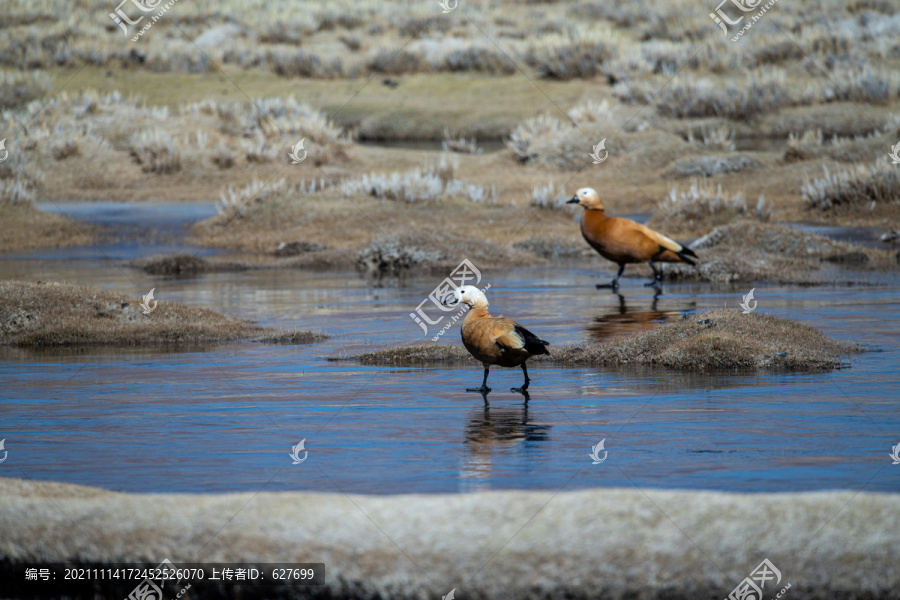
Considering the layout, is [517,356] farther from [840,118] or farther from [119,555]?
[840,118]

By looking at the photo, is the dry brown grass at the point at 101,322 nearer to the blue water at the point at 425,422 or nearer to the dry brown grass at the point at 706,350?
the blue water at the point at 425,422

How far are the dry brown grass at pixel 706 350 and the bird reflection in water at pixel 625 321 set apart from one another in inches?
34.1

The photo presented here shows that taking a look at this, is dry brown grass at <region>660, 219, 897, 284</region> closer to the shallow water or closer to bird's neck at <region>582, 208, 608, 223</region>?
bird's neck at <region>582, 208, 608, 223</region>

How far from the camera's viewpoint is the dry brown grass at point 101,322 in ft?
44.3

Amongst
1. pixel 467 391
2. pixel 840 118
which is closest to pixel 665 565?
pixel 467 391

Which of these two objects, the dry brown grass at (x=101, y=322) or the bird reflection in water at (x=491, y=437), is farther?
the dry brown grass at (x=101, y=322)

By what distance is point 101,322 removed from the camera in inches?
547

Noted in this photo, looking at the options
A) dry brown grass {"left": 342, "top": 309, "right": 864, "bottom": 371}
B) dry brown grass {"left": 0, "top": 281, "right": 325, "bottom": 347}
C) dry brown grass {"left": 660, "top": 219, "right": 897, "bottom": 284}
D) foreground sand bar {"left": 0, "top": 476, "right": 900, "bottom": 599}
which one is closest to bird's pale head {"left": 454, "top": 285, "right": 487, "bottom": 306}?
dry brown grass {"left": 342, "top": 309, "right": 864, "bottom": 371}

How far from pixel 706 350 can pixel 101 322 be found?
6728mm

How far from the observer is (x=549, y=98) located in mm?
40562

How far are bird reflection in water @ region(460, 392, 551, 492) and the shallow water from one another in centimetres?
2

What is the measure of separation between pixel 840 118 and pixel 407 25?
89.7 ft

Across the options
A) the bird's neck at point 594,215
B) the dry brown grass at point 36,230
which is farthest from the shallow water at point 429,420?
the dry brown grass at point 36,230

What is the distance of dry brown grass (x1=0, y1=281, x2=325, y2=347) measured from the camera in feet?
44.3
